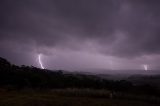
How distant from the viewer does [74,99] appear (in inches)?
1014

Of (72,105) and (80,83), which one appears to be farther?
(80,83)

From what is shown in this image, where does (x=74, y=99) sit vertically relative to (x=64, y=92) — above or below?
below

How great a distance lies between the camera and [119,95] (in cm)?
2902

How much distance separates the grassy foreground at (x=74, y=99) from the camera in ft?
76.8

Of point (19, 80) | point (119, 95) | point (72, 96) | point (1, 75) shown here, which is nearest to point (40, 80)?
point (19, 80)

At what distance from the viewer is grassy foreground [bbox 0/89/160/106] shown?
76.8 feet

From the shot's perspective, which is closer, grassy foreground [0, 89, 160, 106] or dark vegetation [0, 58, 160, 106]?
grassy foreground [0, 89, 160, 106]

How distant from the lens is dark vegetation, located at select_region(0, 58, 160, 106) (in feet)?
80.4

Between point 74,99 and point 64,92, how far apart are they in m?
4.54

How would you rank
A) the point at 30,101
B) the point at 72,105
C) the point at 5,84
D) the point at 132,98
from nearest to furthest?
the point at 72,105
the point at 30,101
the point at 132,98
the point at 5,84

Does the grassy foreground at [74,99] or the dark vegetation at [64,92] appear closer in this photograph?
the grassy foreground at [74,99]

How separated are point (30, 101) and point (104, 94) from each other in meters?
9.72

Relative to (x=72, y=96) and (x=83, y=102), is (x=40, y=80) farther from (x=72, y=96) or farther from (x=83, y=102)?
(x=83, y=102)

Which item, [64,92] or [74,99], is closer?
[74,99]
